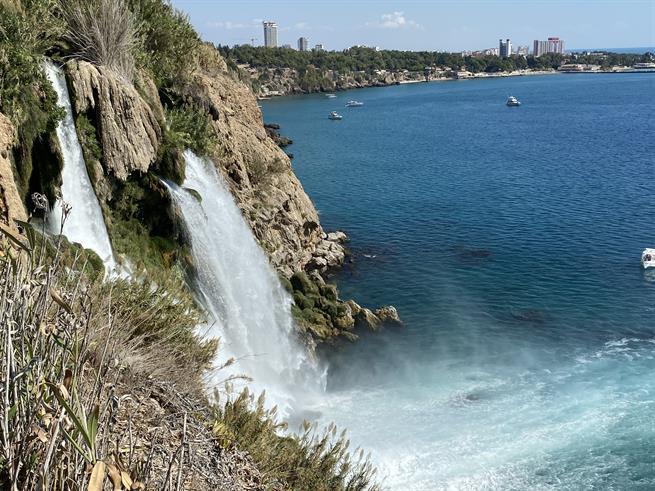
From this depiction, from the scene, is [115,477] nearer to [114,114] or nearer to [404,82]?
[114,114]

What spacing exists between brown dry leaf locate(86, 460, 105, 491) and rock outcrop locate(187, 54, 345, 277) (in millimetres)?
22160

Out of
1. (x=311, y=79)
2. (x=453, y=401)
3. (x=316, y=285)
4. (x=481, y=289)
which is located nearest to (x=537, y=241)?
(x=481, y=289)

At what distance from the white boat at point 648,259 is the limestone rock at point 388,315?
13014 mm

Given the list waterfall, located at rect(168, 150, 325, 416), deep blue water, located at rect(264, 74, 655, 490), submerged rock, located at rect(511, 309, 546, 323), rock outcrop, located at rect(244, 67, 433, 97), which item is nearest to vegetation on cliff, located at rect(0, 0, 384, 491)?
waterfall, located at rect(168, 150, 325, 416)

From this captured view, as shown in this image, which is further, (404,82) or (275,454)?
(404,82)

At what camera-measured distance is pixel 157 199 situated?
17.7 meters

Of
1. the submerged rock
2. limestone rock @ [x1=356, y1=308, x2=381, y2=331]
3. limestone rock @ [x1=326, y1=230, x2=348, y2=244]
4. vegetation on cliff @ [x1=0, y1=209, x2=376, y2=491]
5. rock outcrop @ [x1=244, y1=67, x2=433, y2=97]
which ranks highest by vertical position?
rock outcrop @ [x1=244, y1=67, x2=433, y2=97]

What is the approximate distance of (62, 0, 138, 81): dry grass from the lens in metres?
16.6

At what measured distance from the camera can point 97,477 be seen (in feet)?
10.2

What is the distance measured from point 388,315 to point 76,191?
14629mm

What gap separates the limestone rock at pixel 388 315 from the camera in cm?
2595

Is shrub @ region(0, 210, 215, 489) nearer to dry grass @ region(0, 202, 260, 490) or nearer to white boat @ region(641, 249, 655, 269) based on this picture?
dry grass @ region(0, 202, 260, 490)

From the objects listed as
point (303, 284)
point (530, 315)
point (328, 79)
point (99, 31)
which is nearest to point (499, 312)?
point (530, 315)

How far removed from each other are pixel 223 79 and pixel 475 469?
2128 cm
